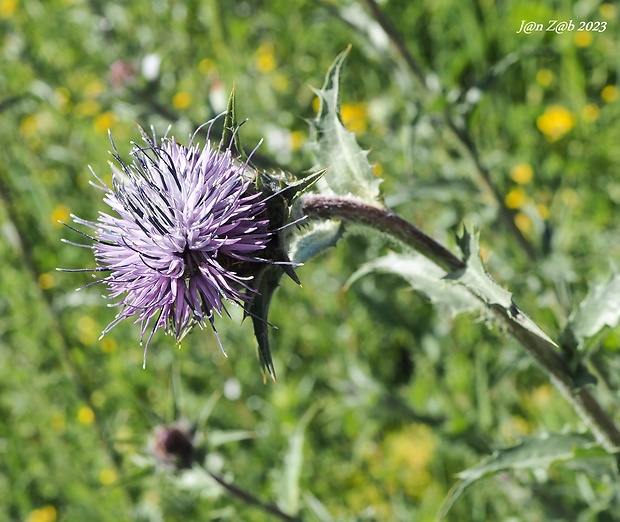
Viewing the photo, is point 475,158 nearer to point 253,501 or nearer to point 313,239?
point 313,239

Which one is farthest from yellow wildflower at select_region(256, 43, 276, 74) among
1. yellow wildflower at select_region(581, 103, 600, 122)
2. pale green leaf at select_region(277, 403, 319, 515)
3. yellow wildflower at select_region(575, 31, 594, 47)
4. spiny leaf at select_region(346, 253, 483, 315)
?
spiny leaf at select_region(346, 253, 483, 315)

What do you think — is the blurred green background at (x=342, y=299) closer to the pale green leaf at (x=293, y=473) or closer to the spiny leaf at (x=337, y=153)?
the pale green leaf at (x=293, y=473)

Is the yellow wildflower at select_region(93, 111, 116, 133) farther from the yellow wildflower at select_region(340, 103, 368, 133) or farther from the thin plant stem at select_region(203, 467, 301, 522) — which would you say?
the thin plant stem at select_region(203, 467, 301, 522)

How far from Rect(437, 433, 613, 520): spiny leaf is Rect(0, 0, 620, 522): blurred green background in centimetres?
18

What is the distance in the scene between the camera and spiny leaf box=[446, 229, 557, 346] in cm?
155

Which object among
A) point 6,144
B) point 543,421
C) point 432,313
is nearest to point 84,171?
point 6,144

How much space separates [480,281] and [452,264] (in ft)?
0.51

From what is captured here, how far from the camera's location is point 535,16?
4.71 meters

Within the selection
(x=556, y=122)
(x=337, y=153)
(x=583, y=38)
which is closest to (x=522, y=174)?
(x=556, y=122)

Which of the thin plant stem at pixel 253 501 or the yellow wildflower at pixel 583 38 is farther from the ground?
the yellow wildflower at pixel 583 38

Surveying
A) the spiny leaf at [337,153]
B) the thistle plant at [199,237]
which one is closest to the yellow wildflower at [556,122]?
the spiny leaf at [337,153]

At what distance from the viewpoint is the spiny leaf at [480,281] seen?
1546 mm

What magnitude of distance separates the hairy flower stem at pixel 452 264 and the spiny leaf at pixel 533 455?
6 cm

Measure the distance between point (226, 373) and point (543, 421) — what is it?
5.91 ft
